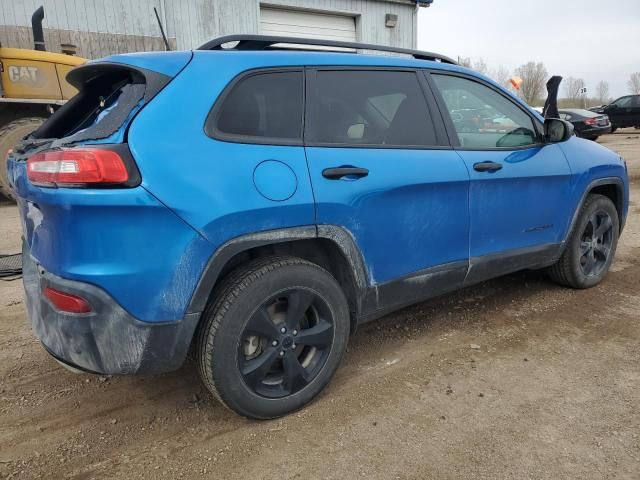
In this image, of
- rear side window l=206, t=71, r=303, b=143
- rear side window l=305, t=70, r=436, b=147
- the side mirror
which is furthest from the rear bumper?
the side mirror

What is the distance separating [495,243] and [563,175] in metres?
0.84

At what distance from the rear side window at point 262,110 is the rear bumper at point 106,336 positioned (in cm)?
82

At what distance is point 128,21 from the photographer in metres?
10.6

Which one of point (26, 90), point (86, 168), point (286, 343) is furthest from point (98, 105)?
point (26, 90)

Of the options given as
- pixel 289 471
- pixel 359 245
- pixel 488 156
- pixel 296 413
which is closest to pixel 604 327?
pixel 488 156

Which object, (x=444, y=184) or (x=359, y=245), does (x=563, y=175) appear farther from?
(x=359, y=245)

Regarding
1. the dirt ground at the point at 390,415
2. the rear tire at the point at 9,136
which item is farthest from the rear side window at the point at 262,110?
the rear tire at the point at 9,136

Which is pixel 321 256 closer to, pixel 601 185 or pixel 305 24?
pixel 601 185

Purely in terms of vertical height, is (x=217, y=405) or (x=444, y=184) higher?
(x=444, y=184)

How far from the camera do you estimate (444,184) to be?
9.24 feet

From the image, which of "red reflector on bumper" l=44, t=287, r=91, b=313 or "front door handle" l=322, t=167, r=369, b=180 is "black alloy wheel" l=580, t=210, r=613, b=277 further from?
"red reflector on bumper" l=44, t=287, r=91, b=313

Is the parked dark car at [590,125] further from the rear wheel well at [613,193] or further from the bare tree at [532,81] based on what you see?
the bare tree at [532,81]

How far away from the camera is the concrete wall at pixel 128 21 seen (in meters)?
9.73

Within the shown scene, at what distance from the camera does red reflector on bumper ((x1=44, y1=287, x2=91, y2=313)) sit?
1946 millimetres
